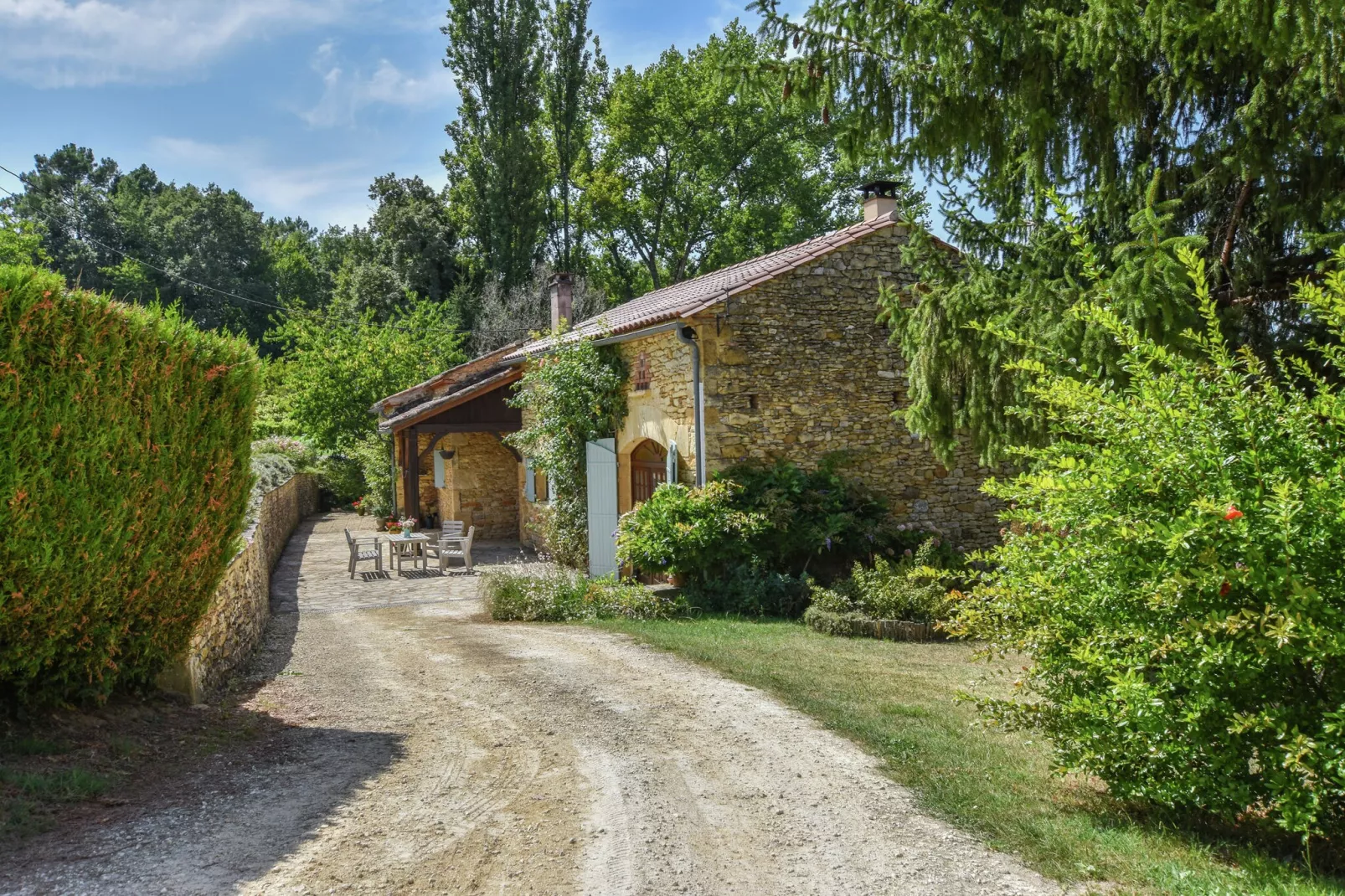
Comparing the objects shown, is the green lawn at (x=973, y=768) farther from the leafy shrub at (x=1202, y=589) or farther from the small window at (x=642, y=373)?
the small window at (x=642, y=373)

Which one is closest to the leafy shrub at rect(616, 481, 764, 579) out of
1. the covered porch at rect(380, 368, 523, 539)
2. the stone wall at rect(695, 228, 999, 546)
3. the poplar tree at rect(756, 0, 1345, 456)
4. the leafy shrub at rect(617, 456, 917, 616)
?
the leafy shrub at rect(617, 456, 917, 616)

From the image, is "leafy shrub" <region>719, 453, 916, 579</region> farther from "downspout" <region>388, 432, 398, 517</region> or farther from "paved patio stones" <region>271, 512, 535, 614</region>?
"downspout" <region>388, 432, 398, 517</region>

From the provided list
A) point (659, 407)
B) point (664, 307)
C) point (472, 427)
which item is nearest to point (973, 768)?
point (659, 407)

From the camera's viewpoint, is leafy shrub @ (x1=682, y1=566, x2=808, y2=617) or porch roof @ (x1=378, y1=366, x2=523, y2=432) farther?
porch roof @ (x1=378, y1=366, x2=523, y2=432)

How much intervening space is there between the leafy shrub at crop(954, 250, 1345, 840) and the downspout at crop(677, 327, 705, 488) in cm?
796

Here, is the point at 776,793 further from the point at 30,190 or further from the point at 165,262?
the point at 30,190

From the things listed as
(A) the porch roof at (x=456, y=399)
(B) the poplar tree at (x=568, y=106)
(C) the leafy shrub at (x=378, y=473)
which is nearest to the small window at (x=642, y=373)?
(A) the porch roof at (x=456, y=399)

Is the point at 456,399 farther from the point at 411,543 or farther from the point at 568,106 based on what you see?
the point at 568,106

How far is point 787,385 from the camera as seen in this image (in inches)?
496

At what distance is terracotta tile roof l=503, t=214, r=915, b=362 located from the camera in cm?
1227

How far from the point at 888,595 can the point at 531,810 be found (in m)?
7.11

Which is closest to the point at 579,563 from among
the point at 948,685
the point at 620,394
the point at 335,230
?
the point at 620,394

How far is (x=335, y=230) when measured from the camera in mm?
62875

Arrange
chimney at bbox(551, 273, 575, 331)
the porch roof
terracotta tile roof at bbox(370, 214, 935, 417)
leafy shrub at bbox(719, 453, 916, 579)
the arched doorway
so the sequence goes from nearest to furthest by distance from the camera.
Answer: leafy shrub at bbox(719, 453, 916, 579)
terracotta tile roof at bbox(370, 214, 935, 417)
the arched doorway
the porch roof
chimney at bbox(551, 273, 575, 331)
